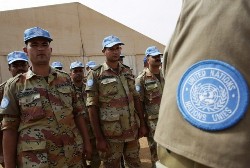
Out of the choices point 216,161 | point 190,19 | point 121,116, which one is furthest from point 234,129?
point 121,116

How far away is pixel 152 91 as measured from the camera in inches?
176

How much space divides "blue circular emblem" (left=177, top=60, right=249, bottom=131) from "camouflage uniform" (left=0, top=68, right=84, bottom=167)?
6.52 ft

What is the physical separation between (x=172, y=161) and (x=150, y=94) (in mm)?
3776

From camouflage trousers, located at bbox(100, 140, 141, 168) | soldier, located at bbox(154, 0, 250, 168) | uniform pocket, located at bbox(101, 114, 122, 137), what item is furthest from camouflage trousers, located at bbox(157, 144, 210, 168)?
camouflage trousers, located at bbox(100, 140, 141, 168)

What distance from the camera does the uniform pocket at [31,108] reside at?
95.2 inches

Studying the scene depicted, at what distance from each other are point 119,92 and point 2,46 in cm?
882

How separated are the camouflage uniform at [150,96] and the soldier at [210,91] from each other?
3.75 meters

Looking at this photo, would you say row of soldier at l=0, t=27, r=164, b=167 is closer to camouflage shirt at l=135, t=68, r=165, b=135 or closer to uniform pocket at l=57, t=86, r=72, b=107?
uniform pocket at l=57, t=86, r=72, b=107

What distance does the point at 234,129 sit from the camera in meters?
0.61

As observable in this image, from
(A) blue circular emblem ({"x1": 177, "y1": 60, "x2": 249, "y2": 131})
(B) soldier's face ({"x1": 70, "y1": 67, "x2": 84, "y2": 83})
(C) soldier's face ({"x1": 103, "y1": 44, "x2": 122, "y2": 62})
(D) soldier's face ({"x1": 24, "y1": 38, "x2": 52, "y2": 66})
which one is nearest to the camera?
(A) blue circular emblem ({"x1": 177, "y1": 60, "x2": 249, "y2": 131})

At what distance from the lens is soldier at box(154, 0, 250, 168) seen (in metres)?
0.60

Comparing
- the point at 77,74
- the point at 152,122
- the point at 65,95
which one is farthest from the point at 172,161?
the point at 77,74

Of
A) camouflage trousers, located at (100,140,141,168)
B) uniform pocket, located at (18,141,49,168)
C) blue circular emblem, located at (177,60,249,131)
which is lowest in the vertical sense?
camouflage trousers, located at (100,140,141,168)

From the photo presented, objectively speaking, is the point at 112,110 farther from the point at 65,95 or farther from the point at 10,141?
the point at 10,141
